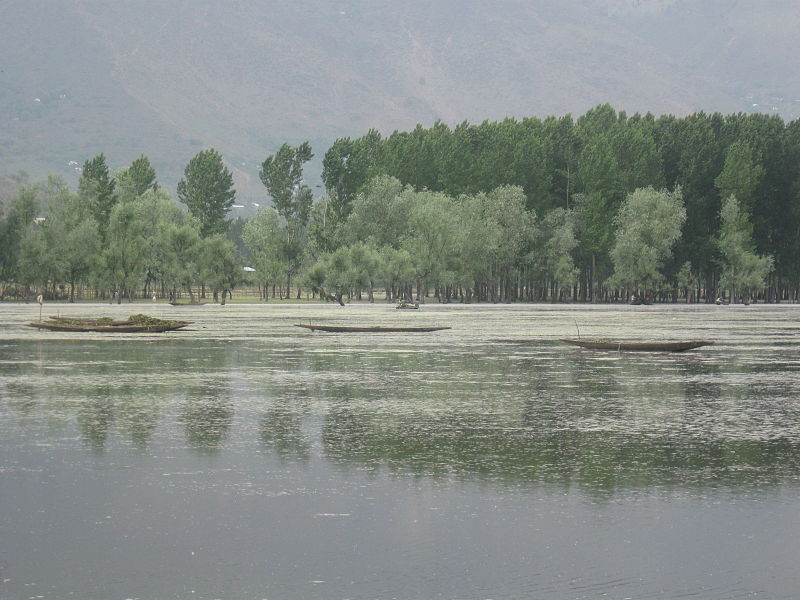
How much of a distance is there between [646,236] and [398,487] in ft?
455

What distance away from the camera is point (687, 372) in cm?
4097

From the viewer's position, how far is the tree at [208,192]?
181625mm

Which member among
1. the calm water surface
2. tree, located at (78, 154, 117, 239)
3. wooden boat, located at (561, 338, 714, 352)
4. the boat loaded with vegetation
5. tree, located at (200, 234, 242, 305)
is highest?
tree, located at (78, 154, 117, 239)

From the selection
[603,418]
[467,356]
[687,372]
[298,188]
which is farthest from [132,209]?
[603,418]

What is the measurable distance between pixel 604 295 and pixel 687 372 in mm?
137921

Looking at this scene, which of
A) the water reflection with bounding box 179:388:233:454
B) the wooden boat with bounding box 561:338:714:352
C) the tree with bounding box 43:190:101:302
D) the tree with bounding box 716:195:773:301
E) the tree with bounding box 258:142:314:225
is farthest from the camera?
the tree with bounding box 258:142:314:225

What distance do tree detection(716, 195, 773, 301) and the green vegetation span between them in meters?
0.25

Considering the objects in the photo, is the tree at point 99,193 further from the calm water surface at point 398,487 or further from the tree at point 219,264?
the calm water surface at point 398,487

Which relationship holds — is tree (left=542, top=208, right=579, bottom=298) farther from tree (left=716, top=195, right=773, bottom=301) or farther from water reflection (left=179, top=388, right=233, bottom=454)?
water reflection (left=179, top=388, right=233, bottom=454)

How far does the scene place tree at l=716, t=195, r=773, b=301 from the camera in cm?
15312

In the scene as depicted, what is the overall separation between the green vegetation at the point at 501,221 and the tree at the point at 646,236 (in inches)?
8.4

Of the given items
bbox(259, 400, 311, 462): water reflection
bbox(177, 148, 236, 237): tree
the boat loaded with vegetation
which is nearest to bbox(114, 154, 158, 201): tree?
bbox(177, 148, 236, 237): tree

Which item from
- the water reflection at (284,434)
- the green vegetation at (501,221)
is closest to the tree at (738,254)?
the green vegetation at (501,221)

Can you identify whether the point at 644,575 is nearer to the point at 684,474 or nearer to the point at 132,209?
the point at 684,474
